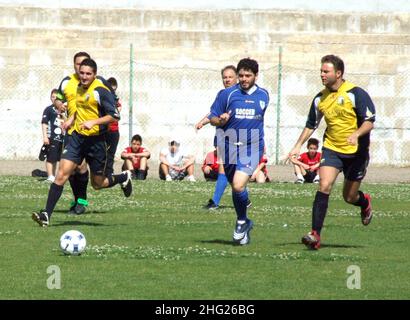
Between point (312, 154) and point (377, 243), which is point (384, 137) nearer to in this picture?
point (312, 154)

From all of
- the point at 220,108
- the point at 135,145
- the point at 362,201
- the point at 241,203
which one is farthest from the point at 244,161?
the point at 135,145

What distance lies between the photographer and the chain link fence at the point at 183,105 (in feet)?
95.1

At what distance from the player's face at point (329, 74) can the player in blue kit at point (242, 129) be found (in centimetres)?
83

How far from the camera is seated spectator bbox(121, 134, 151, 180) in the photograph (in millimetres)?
24422

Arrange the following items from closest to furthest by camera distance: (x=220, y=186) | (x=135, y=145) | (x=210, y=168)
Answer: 1. (x=220, y=186)
2. (x=210, y=168)
3. (x=135, y=145)

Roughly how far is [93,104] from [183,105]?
573 inches

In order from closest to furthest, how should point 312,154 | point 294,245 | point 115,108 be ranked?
point 294,245
point 115,108
point 312,154

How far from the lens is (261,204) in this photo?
1903cm

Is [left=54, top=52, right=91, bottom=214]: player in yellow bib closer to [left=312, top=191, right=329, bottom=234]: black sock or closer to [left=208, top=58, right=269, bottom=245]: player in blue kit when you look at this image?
[left=208, top=58, right=269, bottom=245]: player in blue kit

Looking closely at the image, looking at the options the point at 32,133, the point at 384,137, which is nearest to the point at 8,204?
the point at 32,133

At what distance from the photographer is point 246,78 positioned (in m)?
13.3

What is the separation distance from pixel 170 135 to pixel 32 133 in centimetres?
353

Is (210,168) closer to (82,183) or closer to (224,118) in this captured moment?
(82,183)
